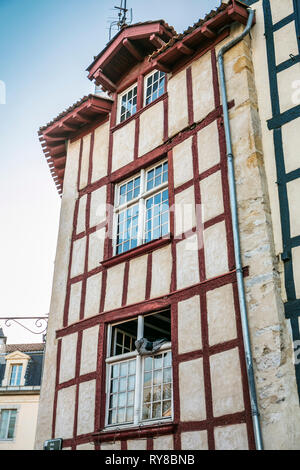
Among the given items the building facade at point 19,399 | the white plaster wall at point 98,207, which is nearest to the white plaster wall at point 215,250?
the white plaster wall at point 98,207

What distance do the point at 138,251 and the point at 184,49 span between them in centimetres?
386

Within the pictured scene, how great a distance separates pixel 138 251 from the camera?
9.23m

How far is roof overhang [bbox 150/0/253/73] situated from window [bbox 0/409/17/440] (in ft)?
85.7

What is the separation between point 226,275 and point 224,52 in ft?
13.5

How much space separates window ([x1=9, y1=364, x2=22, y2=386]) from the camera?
3284 centimetres

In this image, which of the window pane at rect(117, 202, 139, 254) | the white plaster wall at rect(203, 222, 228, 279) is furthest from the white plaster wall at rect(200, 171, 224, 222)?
the window pane at rect(117, 202, 139, 254)

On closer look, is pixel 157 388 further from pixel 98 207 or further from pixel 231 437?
pixel 98 207

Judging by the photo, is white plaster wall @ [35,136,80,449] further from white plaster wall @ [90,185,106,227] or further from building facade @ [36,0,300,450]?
white plaster wall @ [90,185,106,227]

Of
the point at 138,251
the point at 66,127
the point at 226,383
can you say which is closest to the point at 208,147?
the point at 138,251

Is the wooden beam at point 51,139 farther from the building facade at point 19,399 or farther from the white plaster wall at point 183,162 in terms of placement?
the building facade at point 19,399

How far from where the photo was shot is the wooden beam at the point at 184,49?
10.1m

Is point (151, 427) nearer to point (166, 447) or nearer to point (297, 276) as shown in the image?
point (166, 447)

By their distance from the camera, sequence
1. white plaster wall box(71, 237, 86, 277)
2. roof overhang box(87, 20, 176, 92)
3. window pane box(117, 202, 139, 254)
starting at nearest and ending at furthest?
window pane box(117, 202, 139, 254) → white plaster wall box(71, 237, 86, 277) → roof overhang box(87, 20, 176, 92)

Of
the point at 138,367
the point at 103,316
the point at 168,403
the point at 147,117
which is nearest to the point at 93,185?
the point at 147,117
